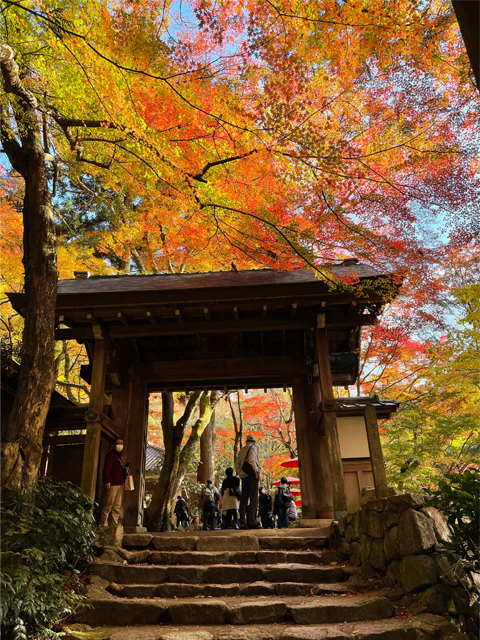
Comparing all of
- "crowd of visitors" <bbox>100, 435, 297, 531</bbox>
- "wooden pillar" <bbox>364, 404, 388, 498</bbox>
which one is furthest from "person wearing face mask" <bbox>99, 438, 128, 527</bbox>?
"wooden pillar" <bbox>364, 404, 388, 498</bbox>

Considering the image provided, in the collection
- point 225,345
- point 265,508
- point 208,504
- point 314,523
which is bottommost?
point 314,523

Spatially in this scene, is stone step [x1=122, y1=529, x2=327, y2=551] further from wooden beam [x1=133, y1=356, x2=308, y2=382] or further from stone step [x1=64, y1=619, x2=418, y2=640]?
wooden beam [x1=133, y1=356, x2=308, y2=382]

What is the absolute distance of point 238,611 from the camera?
4.44m

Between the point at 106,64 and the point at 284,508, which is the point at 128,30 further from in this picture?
the point at 284,508

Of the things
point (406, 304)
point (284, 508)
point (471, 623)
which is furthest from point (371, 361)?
point (471, 623)

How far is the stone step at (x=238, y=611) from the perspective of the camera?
14.1ft

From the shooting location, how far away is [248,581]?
5531mm

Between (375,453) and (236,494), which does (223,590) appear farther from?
(236,494)

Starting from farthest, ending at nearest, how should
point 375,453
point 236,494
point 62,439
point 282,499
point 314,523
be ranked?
point 282,499 → point 236,494 → point 62,439 → point 314,523 → point 375,453

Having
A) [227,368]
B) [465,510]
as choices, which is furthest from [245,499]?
[465,510]

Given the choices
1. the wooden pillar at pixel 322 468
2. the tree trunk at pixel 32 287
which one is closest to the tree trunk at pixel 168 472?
the wooden pillar at pixel 322 468

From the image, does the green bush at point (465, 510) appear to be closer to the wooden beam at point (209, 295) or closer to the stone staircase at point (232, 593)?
the stone staircase at point (232, 593)

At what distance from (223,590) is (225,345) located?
546 cm

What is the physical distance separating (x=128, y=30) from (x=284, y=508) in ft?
35.1
